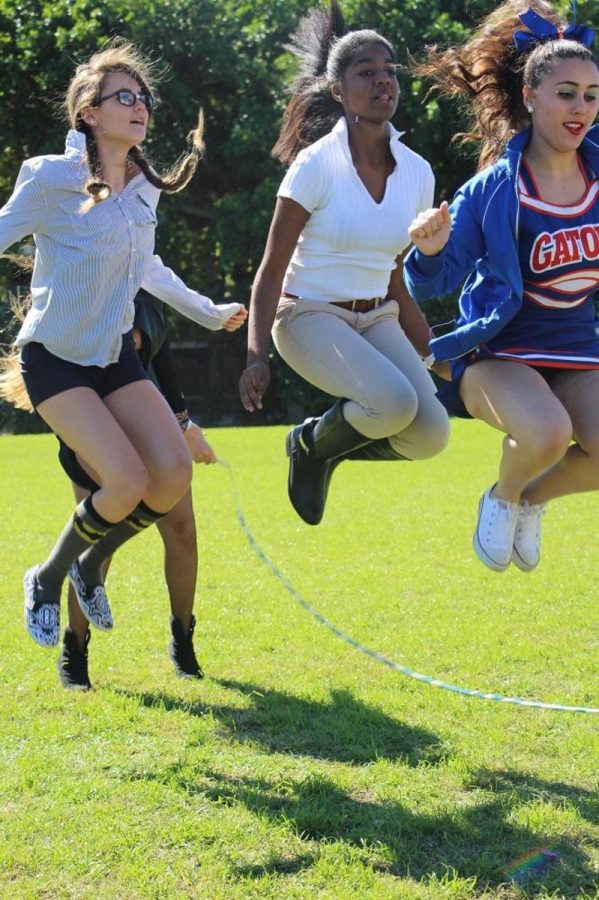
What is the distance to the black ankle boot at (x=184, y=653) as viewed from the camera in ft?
22.2

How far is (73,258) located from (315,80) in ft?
5.53

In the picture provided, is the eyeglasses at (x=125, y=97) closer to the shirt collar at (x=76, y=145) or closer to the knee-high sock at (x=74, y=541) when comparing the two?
the shirt collar at (x=76, y=145)

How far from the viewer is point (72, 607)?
659 cm

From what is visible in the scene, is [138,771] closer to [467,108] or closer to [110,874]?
[110,874]

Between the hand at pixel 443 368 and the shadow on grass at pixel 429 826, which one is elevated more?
the hand at pixel 443 368

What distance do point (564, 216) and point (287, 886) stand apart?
284 centimetres

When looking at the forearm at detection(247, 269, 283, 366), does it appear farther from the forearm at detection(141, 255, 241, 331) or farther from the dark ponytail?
the dark ponytail

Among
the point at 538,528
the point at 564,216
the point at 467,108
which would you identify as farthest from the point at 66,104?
the point at 538,528

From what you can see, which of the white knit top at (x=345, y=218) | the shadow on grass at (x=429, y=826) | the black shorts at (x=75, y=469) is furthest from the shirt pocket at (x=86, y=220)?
the shadow on grass at (x=429, y=826)

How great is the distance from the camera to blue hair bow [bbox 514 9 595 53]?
5262 mm

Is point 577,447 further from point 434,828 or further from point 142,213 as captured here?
point 142,213

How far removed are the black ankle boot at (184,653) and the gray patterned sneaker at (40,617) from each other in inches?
57.4

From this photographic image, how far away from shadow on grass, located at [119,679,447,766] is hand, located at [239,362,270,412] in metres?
1.51

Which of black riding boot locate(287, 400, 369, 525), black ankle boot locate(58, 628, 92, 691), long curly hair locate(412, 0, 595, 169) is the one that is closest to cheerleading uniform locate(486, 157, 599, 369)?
long curly hair locate(412, 0, 595, 169)
